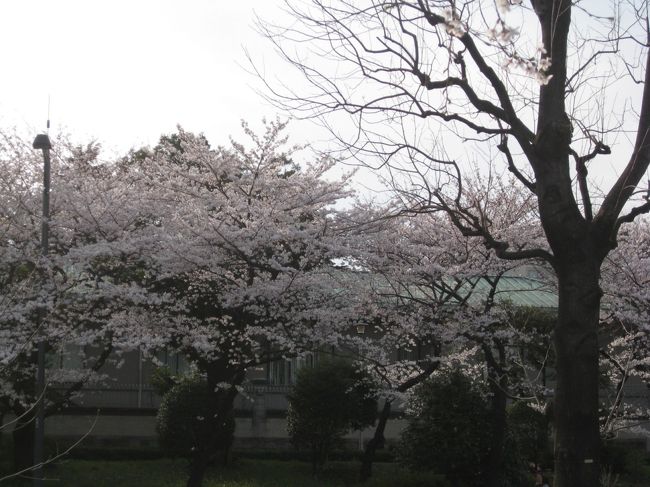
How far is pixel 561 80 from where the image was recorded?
303 inches

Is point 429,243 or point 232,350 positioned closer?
point 232,350

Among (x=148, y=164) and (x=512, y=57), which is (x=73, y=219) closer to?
(x=148, y=164)

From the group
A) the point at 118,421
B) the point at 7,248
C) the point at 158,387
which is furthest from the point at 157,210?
the point at 118,421

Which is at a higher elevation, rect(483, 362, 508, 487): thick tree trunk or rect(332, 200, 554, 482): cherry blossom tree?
rect(332, 200, 554, 482): cherry blossom tree

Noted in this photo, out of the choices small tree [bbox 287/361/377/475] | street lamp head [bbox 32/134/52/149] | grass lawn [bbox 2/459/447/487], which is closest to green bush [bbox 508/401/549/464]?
grass lawn [bbox 2/459/447/487]

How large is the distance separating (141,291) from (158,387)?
390 inches

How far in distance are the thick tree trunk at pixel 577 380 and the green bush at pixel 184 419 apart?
44.1ft

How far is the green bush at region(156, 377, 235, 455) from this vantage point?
64.4 ft

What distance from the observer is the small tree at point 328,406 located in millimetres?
20609

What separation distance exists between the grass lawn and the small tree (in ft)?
2.71

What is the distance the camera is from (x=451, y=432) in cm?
1720

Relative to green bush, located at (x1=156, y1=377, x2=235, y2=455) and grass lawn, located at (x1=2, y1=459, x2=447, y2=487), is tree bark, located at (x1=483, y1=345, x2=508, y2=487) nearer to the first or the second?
grass lawn, located at (x1=2, y1=459, x2=447, y2=487)

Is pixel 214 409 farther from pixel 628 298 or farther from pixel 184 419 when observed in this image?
pixel 628 298

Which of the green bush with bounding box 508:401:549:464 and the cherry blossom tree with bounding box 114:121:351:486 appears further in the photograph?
the green bush with bounding box 508:401:549:464
